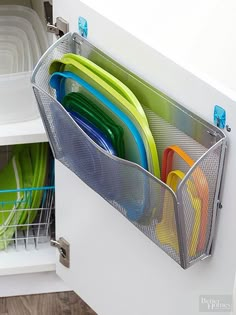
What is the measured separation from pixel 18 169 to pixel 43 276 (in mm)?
226

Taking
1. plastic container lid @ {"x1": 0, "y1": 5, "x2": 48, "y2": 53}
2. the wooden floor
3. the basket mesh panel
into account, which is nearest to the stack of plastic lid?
plastic container lid @ {"x1": 0, "y1": 5, "x2": 48, "y2": 53}

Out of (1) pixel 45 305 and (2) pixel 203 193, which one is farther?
(1) pixel 45 305

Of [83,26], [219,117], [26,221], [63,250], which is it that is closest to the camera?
[219,117]

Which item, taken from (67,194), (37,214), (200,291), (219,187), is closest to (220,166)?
(219,187)

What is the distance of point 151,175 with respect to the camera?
38.2 inches

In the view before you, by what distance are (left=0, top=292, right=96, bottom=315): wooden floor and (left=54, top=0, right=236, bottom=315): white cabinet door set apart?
0.60 feet

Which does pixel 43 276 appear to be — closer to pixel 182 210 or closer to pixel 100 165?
pixel 100 165

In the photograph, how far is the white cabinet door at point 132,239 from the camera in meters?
0.95

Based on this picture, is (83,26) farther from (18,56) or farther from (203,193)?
(18,56)

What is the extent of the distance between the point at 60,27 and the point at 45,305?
26.0 inches

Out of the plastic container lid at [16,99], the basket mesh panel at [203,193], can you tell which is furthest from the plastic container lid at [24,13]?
the basket mesh panel at [203,193]

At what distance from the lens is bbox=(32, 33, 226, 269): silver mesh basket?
0.95 m

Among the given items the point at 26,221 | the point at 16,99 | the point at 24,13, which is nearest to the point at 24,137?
the point at 16,99

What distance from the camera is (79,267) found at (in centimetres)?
137
